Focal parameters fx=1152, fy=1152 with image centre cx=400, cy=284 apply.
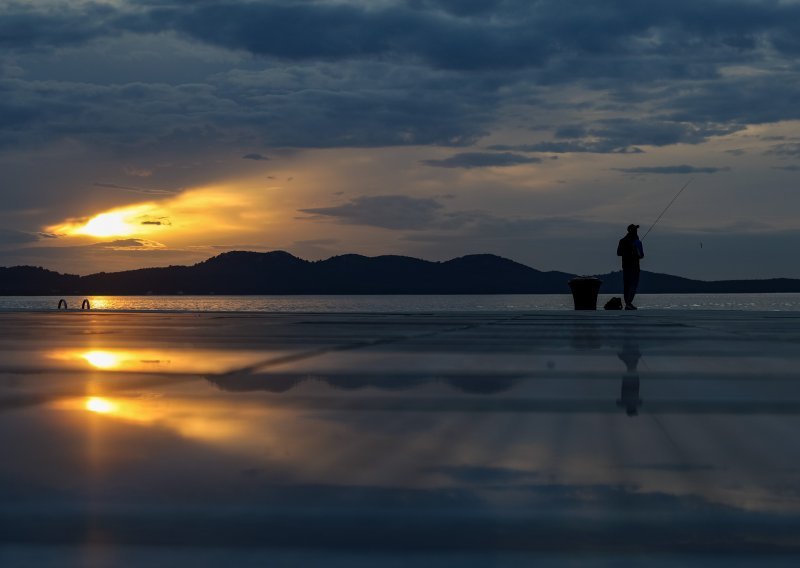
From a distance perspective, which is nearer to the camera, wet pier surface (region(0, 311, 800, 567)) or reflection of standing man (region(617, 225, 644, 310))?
wet pier surface (region(0, 311, 800, 567))

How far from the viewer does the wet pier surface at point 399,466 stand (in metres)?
3.46

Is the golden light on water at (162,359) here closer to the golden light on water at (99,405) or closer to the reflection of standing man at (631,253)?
the golden light on water at (99,405)

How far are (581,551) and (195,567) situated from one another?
1.11 metres

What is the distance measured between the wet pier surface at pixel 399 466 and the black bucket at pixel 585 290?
25.3m

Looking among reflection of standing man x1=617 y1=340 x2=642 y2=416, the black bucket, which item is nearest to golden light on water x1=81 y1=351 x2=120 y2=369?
reflection of standing man x1=617 y1=340 x2=642 y2=416

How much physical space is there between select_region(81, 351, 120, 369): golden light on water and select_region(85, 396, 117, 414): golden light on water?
10.1ft

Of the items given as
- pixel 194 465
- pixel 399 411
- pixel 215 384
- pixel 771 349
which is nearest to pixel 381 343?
pixel 771 349

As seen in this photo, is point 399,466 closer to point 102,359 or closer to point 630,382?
point 630,382

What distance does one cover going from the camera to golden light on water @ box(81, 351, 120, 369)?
429 inches

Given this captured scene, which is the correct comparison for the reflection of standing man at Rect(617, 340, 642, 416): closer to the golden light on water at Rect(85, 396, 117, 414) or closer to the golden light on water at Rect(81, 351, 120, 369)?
the golden light on water at Rect(85, 396, 117, 414)

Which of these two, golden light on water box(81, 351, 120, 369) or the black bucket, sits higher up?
the black bucket

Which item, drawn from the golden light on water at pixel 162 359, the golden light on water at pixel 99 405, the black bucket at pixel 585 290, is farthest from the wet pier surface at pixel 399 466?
the black bucket at pixel 585 290

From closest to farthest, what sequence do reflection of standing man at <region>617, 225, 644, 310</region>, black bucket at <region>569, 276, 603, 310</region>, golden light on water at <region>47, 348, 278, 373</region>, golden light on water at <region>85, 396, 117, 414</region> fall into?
golden light on water at <region>85, 396, 117, 414</region>, golden light on water at <region>47, 348, 278, 373</region>, reflection of standing man at <region>617, 225, 644, 310</region>, black bucket at <region>569, 276, 603, 310</region>

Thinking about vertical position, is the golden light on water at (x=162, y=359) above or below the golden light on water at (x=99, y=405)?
above
